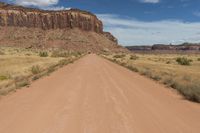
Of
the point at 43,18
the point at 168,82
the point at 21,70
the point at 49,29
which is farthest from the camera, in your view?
the point at 43,18

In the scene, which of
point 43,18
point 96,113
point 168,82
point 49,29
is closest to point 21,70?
point 168,82

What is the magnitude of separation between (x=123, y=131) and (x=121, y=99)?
431 cm

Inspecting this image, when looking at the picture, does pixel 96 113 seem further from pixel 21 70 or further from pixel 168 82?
pixel 21 70

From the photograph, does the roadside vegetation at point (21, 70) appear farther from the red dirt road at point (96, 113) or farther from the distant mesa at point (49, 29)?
the distant mesa at point (49, 29)

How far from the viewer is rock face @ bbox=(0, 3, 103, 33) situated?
514 ft

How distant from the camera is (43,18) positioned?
16488 cm

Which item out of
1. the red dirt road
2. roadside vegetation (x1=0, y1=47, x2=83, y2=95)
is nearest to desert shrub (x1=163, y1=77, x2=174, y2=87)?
the red dirt road

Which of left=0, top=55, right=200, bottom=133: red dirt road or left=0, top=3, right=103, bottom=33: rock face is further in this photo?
left=0, top=3, right=103, bottom=33: rock face

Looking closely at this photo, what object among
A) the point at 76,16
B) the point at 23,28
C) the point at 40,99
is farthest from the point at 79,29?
the point at 40,99

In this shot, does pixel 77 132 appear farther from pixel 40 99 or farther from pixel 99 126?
pixel 40 99

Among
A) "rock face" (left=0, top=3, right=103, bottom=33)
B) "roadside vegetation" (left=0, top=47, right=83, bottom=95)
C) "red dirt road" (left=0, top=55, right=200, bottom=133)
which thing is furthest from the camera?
"rock face" (left=0, top=3, right=103, bottom=33)

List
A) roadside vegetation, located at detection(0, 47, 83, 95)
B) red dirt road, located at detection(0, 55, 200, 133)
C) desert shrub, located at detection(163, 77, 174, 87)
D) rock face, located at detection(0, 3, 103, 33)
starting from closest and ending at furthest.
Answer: red dirt road, located at detection(0, 55, 200, 133) < roadside vegetation, located at detection(0, 47, 83, 95) < desert shrub, located at detection(163, 77, 174, 87) < rock face, located at detection(0, 3, 103, 33)

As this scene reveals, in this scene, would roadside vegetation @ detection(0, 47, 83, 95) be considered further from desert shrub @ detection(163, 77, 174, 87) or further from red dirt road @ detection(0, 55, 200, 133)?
desert shrub @ detection(163, 77, 174, 87)

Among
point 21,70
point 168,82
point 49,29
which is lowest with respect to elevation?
point 21,70
